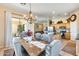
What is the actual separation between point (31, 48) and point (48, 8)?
2.44 ft

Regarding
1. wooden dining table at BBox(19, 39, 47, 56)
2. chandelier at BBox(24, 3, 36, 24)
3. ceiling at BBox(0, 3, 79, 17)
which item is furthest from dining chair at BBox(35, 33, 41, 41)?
ceiling at BBox(0, 3, 79, 17)

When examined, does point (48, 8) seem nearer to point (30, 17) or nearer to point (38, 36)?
point (30, 17)

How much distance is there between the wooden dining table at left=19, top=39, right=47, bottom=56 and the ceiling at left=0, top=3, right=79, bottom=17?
1.70 feet

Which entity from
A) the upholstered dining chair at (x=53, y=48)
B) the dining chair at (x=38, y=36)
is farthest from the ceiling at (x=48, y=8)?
the upholstered dining chair at (x=53, y=48)

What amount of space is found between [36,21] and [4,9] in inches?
22.8

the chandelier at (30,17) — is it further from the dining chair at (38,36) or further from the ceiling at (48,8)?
the dining chair at (38,36)

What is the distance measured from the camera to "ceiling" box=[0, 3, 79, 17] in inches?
97.9

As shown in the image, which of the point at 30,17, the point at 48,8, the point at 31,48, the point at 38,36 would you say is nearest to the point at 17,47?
the point at 31,48

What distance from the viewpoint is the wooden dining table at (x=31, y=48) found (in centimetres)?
251

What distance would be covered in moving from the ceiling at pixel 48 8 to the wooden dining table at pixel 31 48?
1.70 feet

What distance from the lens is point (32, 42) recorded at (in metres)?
2.56

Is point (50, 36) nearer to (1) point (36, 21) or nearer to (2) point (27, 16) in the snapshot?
(1) point (36, 21)

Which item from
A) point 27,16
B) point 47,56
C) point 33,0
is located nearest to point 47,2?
point 33,0

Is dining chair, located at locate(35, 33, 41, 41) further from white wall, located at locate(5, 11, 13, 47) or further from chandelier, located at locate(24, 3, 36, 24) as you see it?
white wall, located at locate(5, 11, 13, 47)
